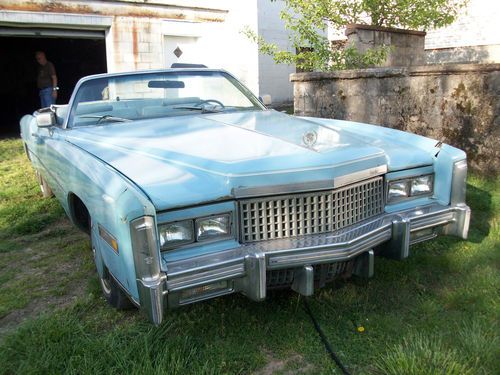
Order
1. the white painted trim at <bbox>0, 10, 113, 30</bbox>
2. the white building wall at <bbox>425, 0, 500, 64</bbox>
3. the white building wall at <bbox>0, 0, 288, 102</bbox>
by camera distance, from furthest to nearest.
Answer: the white building wall at <bbox>425, 0, 500, 64</bbox>
the white building wall at <bbox>0, 0, 288, 102</bbox>
the white painted trim at <bbox>0, 10, 113, 30</bbox>

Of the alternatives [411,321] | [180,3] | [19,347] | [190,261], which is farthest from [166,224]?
[180,3]

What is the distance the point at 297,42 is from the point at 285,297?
17.0 ft

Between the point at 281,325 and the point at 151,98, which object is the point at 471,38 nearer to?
the point at 151,98

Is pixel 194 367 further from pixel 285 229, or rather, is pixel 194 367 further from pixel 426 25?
pixel 426 25

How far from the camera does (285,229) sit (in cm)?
249

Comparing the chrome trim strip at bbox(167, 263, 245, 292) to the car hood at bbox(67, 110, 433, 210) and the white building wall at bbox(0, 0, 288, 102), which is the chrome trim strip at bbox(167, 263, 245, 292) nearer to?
the car hood at bbox(67, 110, 433, 210)

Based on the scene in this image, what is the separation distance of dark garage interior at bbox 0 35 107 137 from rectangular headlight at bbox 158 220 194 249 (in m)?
15.7

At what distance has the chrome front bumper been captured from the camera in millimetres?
2209

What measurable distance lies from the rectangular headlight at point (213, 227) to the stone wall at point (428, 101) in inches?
148

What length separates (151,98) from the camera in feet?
13.0

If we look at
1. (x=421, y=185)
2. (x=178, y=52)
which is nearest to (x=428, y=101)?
(x=421, y=185)

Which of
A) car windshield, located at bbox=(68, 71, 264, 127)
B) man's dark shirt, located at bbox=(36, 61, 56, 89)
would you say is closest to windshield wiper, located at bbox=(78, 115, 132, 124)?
car windshield, located at bbox=(68, 71, 264, 127)

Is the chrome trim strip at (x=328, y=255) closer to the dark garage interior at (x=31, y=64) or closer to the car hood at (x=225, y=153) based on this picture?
the car hood at (x=225, y=153)

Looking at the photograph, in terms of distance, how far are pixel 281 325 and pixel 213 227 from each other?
30.2 inches
